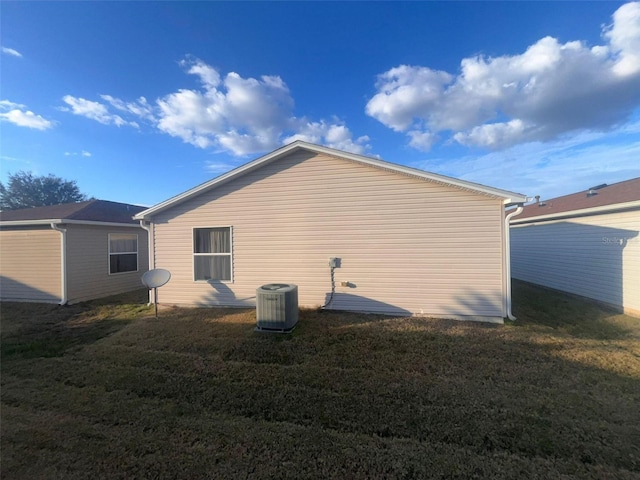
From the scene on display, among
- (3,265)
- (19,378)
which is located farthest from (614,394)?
(3,265)

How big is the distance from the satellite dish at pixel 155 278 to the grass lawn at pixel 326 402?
127 cm

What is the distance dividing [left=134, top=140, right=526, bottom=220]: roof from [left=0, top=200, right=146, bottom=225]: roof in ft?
10.5

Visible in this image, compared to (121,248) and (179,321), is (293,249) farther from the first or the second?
(121,248)

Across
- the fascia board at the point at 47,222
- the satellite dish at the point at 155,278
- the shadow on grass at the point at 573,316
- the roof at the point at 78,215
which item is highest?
the roof at the point at 78,215

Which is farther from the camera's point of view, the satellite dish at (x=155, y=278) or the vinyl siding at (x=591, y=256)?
the vinyl siding at (x=591, y=256)

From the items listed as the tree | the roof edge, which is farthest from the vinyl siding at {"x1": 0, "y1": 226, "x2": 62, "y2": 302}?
the tree

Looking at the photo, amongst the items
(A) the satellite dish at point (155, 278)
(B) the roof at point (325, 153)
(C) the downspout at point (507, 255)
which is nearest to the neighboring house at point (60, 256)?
(B) the roof at point (325, 153)

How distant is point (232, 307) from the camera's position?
25.3 feet

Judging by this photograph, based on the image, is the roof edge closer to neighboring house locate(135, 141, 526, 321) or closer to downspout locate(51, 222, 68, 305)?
neighboring house locate(135, 141, 526, 321)

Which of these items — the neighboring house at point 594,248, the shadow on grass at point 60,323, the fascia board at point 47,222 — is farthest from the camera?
the fascia board at point 47,222

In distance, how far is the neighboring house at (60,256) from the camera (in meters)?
8.99

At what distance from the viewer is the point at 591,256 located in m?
8.69

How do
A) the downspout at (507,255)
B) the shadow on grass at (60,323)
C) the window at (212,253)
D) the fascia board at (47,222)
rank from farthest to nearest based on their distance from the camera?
the fascia board at (47,222)
the window at (212,253)
the downspout at (507,255)
the shadow on grass at (60,323)

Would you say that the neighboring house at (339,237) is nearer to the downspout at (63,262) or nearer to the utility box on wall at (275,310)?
the utility box on wall at (275,310)
